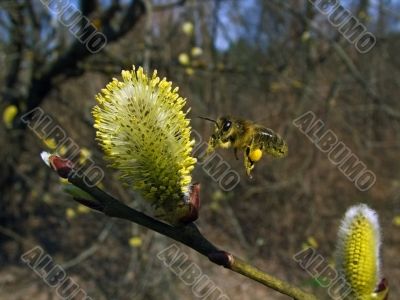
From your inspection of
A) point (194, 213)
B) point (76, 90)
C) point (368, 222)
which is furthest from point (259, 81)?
point (194, 213)

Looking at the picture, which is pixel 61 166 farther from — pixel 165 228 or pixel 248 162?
pixel 248 162

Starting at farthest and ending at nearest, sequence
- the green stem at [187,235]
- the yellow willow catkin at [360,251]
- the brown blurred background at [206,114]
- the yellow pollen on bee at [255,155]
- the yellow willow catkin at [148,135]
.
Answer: the brown blurred background at [206,114] → the yellow pollen on bee at [255,155] → the yellow willow catkin at [360,251] → the yellow willow catkin at [148,135] → the green stem at [187,235]

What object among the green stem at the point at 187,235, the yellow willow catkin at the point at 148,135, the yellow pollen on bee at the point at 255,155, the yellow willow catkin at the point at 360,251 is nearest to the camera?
the green stem at the point at 187,235

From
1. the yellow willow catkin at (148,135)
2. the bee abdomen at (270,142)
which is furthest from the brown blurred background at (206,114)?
the yellow willow catkin at (148,135)

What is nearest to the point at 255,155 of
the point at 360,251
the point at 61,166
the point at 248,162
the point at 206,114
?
the point at 248,162

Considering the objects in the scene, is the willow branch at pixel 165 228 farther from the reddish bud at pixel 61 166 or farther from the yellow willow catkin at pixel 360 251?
the yellow willow catkin at pixel 360 251

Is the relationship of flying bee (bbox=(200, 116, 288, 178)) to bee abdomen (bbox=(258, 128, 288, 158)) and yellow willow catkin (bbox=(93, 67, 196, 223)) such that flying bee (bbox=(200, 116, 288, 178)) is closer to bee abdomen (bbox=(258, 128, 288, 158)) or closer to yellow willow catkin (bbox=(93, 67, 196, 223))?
bee abdomen (bbox=(258, 128, 288, 158))

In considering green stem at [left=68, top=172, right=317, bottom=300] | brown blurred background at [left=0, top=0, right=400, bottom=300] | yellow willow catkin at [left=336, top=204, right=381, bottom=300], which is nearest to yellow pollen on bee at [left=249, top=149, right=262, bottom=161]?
yellow willow catkin at [left=336, top=204, right=381, bottom=300]
